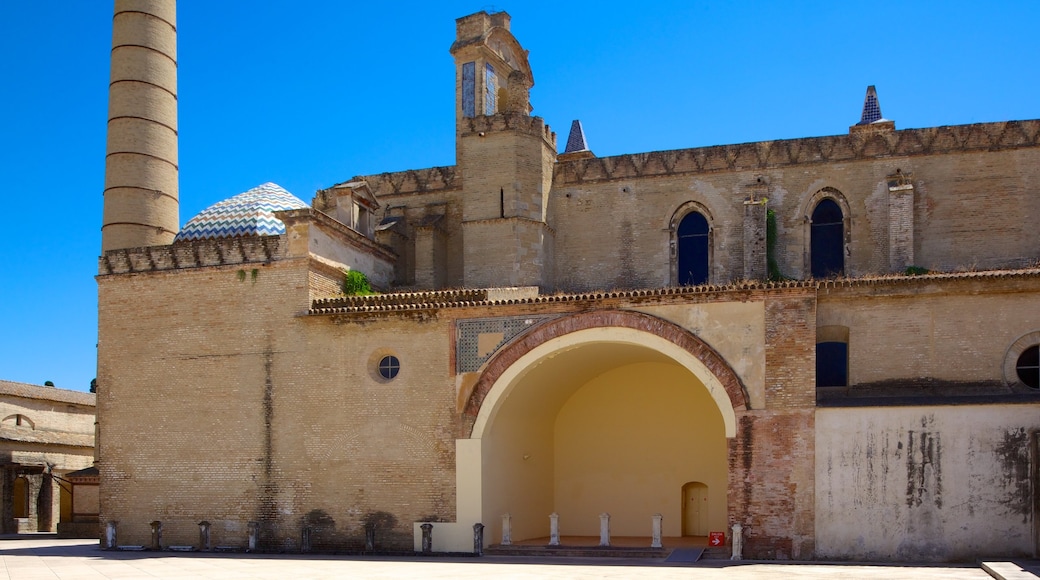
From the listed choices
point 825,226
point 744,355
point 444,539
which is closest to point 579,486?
point 444,539

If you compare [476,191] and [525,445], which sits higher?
[476,191]

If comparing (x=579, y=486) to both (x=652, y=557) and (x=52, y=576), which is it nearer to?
(x=652, y=557)

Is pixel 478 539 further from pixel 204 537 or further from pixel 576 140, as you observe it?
pixel 576 140

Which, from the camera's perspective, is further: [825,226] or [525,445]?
[825,226]

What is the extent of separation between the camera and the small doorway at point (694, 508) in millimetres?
22516

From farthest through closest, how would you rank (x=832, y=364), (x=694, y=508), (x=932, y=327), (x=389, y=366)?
1. (x=694, y=508)
2. (x=389, y=366)
3. (x=832, y=364)
4. (x=932, y=327)

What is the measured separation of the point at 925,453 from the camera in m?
17.0

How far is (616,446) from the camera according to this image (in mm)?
23328

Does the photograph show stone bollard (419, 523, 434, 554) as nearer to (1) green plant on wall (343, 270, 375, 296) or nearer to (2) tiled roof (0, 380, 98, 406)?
(1) green plant on wall (343, 270, 375, 296)

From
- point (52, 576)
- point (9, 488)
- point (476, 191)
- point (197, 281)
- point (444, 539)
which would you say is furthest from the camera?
point (9, 488)

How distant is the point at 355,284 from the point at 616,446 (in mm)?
6766

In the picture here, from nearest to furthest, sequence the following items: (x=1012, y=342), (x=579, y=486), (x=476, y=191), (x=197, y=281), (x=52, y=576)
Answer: (x=52, y=576)
(x=1012, y=342)
(x=197, y=281)
(x=579, y=486)
(x=476, y=191)

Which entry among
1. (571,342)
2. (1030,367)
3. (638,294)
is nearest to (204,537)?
(571,342)

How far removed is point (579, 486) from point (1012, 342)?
962cm
